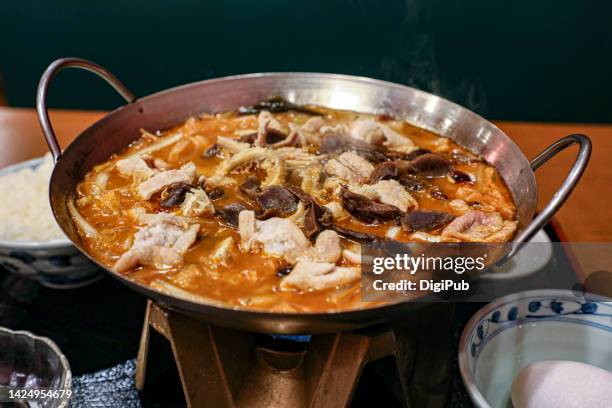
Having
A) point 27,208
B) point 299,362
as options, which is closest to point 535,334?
point 299,362

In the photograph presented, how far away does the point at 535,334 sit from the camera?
2.32 m

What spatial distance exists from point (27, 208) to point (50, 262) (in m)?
0.44

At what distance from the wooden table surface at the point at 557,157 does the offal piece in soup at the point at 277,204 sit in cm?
106

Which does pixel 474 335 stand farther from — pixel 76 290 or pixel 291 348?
pixel 76 290

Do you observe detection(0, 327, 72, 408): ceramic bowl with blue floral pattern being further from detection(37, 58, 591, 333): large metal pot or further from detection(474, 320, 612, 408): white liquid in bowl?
detection(474, 320, 612, 408): white liquid in bowl

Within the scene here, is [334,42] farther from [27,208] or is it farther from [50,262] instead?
[50,262]

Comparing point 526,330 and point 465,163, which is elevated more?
point 465,163

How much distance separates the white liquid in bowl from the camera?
7.34 feet

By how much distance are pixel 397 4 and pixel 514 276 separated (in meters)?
3.07

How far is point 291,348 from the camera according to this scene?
2295 millimetres

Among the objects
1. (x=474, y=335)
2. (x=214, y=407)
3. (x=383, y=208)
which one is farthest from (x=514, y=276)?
(x=214, y=407)

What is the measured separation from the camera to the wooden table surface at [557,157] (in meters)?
3.33

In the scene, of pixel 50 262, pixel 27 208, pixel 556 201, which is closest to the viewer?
pixel 556 201

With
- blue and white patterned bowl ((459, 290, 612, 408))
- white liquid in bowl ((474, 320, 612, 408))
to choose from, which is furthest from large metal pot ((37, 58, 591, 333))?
white liquid in bowl ((474, 320, 612, 408))
